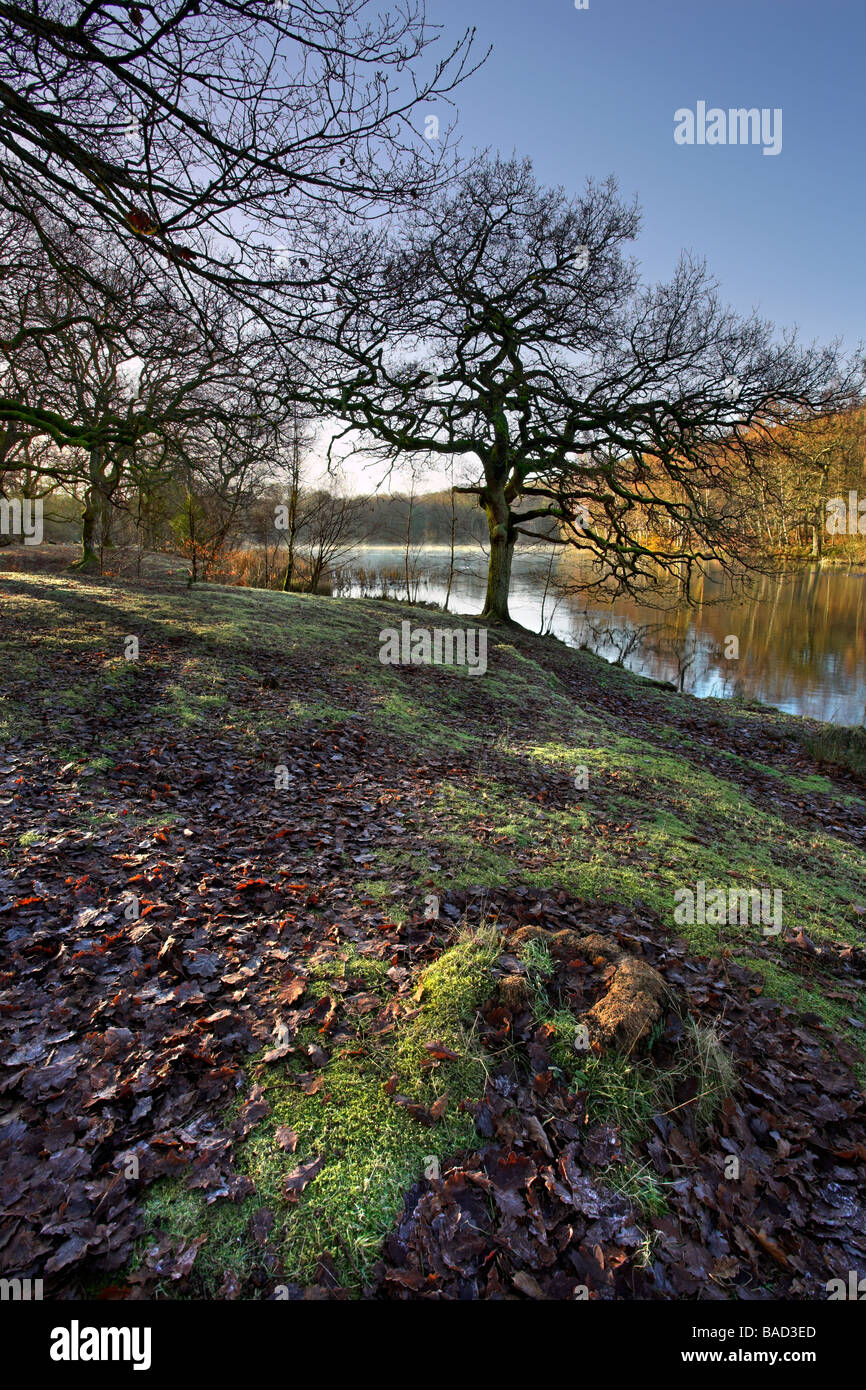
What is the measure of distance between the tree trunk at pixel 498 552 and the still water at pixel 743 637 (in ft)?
10.2

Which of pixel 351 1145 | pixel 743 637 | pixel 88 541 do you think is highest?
pixel 88 541

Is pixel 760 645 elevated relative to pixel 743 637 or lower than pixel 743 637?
lower

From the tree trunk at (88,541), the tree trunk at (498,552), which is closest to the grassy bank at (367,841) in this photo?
the tree trunk at (498,552)

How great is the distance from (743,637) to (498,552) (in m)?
12.9

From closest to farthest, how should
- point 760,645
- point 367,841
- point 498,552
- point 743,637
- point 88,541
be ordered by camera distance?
1. point 367,841
2. point 498,552
3. point 88,541
4. point 760,645
5. point 743,637

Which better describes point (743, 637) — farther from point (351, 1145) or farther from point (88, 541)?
point (351, 1145)

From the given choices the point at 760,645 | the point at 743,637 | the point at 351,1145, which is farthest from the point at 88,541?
the point at 743,637

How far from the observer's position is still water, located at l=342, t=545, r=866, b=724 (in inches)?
728

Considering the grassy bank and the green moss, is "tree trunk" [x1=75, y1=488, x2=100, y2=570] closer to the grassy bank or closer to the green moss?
the grassy bank

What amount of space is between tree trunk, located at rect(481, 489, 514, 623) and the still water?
3.11 m

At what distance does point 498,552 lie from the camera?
760 inches

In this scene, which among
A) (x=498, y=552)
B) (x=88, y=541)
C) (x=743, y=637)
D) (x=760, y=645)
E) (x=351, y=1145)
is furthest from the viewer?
(x=743, y=637)

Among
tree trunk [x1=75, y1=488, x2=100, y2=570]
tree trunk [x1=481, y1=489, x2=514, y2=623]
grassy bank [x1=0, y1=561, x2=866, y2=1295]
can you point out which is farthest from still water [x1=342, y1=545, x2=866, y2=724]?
tree trunk [x1=75, y1=488, x2=100, y2=570]
